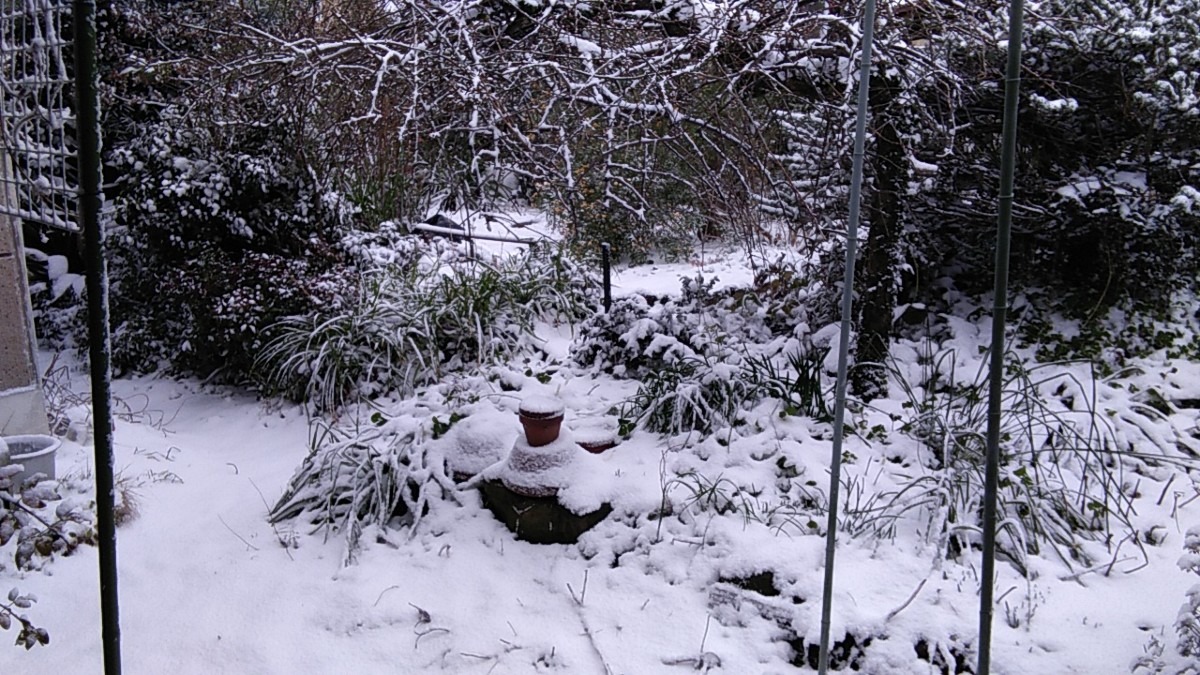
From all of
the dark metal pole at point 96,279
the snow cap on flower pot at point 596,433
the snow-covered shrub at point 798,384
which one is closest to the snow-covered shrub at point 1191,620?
the snow-covered shrub at point 798,384

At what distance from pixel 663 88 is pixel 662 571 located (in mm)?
1473

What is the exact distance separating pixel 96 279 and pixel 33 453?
2196 millimetres

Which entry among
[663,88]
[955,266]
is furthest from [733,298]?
[663,88]

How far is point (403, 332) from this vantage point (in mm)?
4184

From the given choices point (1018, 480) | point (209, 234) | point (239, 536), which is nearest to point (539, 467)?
point (239, 536)

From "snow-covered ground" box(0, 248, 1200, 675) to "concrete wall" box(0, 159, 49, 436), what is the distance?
242 mm

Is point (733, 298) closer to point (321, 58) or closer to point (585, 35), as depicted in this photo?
point (585, 35)

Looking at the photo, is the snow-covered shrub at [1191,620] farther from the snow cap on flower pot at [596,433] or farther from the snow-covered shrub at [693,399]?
the snow cap on flower pot at [596,433]

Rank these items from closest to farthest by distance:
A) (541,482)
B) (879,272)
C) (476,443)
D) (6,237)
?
(541,482) < (476,443) < (6,237) < (879,272)

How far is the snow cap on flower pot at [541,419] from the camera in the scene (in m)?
2.71

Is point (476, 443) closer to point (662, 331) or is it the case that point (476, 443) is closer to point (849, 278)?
point (662, 331)

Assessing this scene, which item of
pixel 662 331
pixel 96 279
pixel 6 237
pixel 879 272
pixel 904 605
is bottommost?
pixel 904 605

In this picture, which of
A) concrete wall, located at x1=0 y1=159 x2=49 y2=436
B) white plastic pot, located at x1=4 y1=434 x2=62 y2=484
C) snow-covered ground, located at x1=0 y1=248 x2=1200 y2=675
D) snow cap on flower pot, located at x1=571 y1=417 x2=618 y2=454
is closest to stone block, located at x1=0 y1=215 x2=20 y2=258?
concrete wall, located at x1=0 y1=159 x2=49 y2=436

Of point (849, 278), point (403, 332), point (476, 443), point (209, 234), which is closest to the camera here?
point (849, 278)
